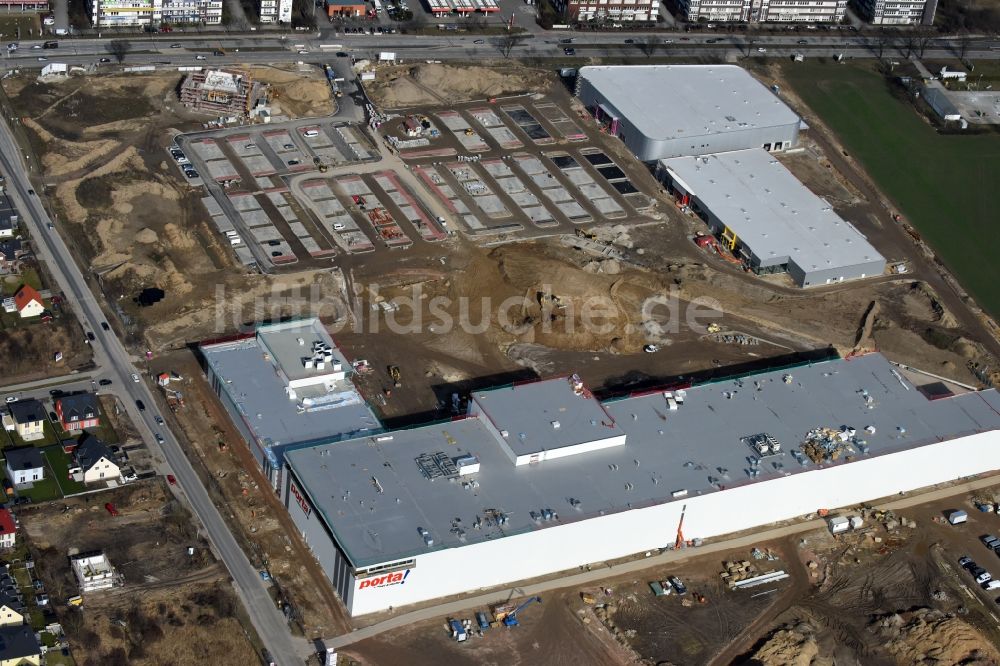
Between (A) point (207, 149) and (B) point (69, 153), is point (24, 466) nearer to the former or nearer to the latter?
(B) point (69, 153)

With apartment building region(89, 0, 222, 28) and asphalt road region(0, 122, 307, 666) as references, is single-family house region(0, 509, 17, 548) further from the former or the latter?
apartment building region(89, 0, 222, 28)

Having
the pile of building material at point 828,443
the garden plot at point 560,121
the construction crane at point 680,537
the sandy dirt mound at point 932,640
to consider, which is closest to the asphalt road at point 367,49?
the garden plot at point 560,121

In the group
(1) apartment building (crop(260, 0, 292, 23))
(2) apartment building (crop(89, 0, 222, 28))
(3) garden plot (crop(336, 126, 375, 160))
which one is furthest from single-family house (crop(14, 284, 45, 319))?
(1) apartment building (crop(260, 0, 292, 23))

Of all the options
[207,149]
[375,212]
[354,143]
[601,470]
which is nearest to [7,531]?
[601,470]

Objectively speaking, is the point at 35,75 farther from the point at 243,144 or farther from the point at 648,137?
the point at 648,137

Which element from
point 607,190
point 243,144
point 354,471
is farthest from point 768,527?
point 243,144

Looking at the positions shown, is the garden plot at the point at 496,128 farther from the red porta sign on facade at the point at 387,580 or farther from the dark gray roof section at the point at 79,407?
the red porta sign on facade at the point at 387,580
